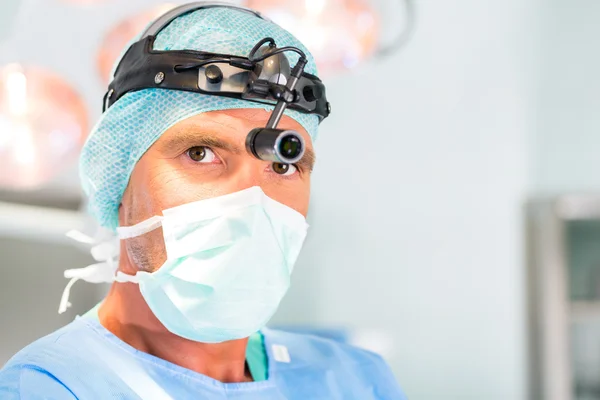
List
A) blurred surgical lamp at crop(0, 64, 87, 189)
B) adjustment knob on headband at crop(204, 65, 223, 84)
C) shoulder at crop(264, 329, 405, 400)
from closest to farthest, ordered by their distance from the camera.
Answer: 1. adjustment knob on headband at crop(204, 65, 223, 84)
2. shoulder at crop(264, 329, 405, 400)
3. blurred surgical lamp at crop(0, 64, 87, 189)

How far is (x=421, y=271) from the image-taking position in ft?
10.7

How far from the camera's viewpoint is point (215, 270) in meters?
0.90

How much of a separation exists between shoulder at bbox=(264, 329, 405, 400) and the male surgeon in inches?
4.4

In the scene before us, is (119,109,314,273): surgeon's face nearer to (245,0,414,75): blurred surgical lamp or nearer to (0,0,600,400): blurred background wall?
(245,0,414,75): blurred surgical lamp

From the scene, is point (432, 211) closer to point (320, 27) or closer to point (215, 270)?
point (320, 27)

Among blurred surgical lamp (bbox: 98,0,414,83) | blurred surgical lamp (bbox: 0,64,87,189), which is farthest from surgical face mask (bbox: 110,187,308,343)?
blurred surgical lamp (bbox: 0,64,87,189)

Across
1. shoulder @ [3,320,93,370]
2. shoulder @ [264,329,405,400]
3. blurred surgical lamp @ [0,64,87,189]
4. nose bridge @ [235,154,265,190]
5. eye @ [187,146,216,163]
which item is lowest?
shoulder @ [264,329,405,400]

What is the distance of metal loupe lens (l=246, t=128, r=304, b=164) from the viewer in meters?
0.82

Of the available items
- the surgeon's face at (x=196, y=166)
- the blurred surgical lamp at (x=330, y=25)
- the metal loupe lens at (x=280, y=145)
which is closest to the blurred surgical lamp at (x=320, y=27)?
the blurred surgical lamp at (x=330, y=25)

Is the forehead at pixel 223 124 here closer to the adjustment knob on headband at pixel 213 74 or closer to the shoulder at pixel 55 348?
the adjustment knob on headband at pixel 213 74

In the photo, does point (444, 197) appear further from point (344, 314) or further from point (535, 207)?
point (344, 314)

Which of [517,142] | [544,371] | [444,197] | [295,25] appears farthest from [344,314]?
[295,25]

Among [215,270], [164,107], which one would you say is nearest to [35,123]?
[164,107]

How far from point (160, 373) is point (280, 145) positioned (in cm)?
35
